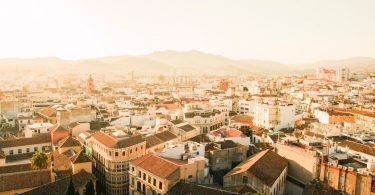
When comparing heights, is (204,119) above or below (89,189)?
above

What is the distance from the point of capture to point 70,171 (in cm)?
4372

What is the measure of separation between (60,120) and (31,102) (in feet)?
121

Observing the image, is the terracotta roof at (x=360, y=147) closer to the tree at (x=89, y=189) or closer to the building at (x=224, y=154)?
the building at (x=224, y=154)

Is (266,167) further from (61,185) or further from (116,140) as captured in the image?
(61,185)

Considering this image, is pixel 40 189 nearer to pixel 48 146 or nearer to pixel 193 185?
pixel 193 185

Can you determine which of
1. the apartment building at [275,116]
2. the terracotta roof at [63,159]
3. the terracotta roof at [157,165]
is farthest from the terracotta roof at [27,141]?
the apartment building at [275,116]

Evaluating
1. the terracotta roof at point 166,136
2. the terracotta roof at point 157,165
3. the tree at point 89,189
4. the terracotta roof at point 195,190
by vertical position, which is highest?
Answer: the terracotta roof at point 166,136

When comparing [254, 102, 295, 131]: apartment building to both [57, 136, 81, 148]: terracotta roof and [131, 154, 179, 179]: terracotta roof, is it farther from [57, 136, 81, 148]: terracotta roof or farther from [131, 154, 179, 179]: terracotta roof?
[57, 136, 81, 148]: terracotta roof

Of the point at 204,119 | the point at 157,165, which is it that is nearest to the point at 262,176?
the point at 157,165

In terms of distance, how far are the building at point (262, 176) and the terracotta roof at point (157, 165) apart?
21.3 feet

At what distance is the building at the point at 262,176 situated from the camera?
35.4 m

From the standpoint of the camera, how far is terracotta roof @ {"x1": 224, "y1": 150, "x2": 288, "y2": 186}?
119ft

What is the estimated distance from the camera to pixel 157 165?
37.4 meters

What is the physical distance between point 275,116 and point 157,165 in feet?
137
